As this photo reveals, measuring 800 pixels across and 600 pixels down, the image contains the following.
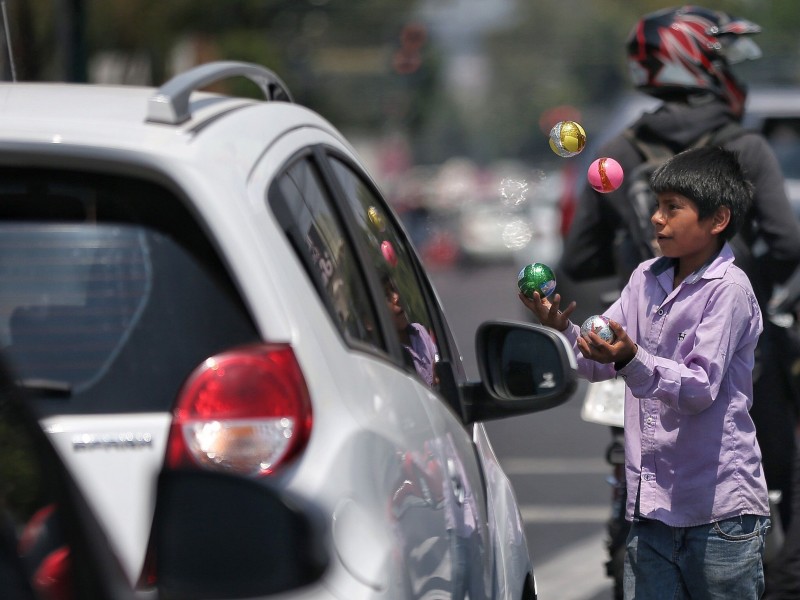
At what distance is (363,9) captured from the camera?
172 ft

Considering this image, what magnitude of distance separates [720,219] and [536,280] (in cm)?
51

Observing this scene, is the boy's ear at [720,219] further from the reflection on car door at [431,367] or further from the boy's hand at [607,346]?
the reflection on car door at [431,367]

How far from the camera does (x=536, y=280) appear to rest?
351 centimetres

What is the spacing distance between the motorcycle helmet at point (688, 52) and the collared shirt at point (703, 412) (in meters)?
1.21

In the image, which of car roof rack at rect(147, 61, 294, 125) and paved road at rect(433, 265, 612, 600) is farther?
paved road at rect(433, 265, 612, 600)

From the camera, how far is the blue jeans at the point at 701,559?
12.1ft

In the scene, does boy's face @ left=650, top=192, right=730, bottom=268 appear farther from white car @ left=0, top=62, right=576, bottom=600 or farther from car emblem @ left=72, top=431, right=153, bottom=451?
car emblem @ left=72, top=431, right=153, bottom=451

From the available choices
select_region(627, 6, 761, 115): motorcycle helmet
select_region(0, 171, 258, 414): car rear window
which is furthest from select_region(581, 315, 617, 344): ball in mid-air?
select_region(627, 6, 761, 115): motorcycle helmet

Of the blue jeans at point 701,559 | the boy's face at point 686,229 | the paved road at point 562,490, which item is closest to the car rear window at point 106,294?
the boy's face at point 686,229

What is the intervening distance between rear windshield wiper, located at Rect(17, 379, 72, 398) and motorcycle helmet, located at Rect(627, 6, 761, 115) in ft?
9.26

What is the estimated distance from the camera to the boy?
143 inches

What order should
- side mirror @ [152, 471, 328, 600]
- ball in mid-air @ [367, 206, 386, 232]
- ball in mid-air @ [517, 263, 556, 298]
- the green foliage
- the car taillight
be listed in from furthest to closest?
the green foliage
ball in mid-air @ [517, 263, 556, 298]
ball in mid-air @ [367, 206, 386, 232]
the car taillight
side mirror @ [152, 471, 328, 600]

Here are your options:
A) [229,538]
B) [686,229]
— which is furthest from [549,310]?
[229,538]

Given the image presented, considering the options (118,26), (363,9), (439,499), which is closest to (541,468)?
(439,499)
